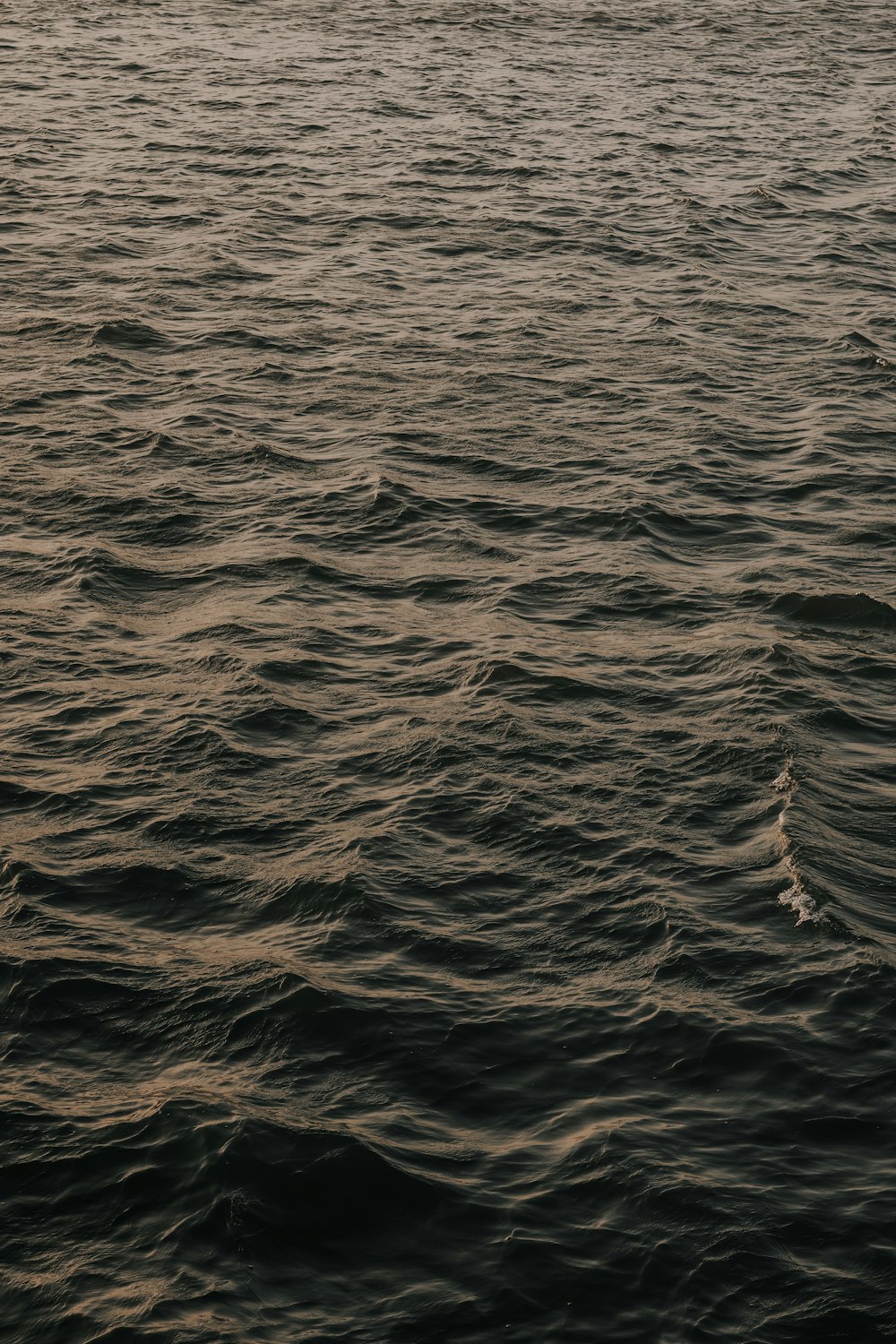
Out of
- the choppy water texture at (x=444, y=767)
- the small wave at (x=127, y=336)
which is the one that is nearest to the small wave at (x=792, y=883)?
the choppy water texture at (x=444, y=767)

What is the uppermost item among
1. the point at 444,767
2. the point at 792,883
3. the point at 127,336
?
the point at 127,336

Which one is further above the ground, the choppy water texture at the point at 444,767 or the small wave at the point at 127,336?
the small wave at the point at 127,336

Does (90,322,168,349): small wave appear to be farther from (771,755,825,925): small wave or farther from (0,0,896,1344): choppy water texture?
(771,755,825,925): small wave

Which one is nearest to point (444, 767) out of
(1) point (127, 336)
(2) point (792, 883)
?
(2) point (792, 883)

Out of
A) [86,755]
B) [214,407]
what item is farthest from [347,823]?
[214,407]

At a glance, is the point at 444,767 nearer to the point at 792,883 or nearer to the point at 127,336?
the point at 792,883

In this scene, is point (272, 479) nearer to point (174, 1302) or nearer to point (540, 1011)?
point (540, 1011)

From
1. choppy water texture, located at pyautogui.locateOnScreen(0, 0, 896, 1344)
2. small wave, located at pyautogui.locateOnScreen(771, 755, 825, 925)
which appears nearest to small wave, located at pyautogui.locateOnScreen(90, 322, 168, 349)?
choppy water texture, located at pyautogui.locateOnScreen(0, 0, 896, 1344)

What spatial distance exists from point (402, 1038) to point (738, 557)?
1149 cm

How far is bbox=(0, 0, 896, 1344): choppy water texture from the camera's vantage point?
1271 cm

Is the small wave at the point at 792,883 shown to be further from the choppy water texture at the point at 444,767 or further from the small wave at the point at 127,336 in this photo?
the small wave at the point at 127,336

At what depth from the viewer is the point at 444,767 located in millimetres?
18516

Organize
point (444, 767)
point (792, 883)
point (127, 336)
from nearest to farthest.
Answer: point (792, 883), point (444, 767), point (127, 336)

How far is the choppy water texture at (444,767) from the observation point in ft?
41.7
